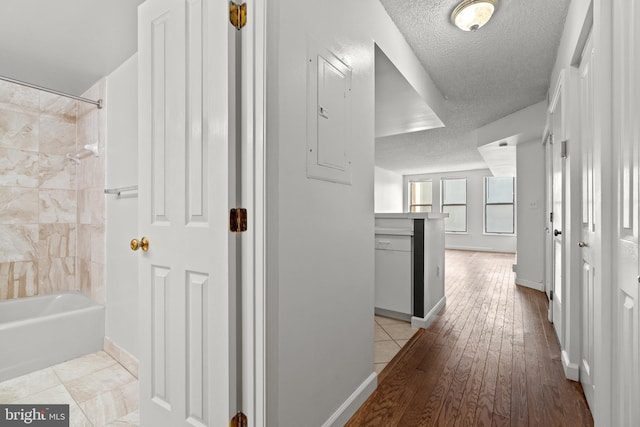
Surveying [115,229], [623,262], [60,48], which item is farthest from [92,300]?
[623,262]

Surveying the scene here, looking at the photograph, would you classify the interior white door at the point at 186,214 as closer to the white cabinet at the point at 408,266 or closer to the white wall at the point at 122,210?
the white wall at the point at 122,210

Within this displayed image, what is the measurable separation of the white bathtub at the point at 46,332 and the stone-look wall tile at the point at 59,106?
173 centimetres

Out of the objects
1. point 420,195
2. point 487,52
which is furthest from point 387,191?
point 487,52

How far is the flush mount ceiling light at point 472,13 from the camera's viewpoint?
1.97m

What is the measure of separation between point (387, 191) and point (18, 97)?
842 centimetres

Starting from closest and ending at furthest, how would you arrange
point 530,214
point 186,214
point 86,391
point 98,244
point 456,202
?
point 186,214
point 86,391
point 98,244
point 530,214
point 456,202

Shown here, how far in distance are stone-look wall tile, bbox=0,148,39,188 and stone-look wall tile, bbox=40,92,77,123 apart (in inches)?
17.1

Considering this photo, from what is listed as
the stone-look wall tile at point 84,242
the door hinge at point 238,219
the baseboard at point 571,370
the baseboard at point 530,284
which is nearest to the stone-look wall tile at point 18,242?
Answer: the stone-look wall tile at point 84,242

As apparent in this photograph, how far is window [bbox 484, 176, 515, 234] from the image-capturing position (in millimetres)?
8562

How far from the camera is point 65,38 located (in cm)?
200

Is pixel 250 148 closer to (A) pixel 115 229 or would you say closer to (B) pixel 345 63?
(B) pixel 345 63

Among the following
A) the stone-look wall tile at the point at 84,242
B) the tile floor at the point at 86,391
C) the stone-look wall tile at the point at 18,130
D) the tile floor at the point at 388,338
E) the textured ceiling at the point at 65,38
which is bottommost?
the tile floor at the point at 86,391

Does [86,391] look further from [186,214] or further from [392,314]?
[392,314]

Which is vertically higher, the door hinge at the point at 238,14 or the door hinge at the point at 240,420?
the door hinge at the point at 238,14
